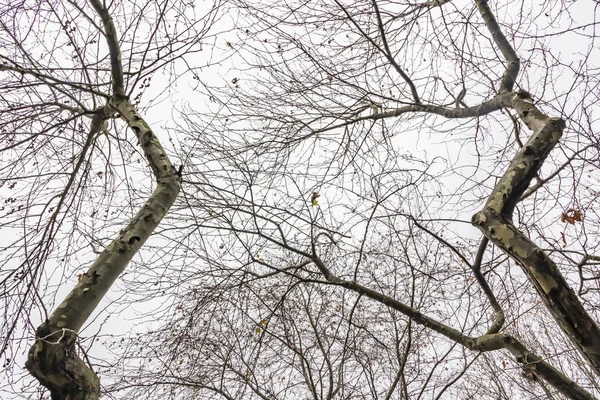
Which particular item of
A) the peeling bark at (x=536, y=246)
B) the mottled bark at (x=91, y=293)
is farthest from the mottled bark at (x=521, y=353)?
the mottled bark at (x=91, y=293)

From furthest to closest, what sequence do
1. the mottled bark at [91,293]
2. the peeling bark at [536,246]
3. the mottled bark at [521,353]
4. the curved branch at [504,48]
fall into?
the curved branch at [504,48]
the mottled bark at [521,353]
the peeling bark at [536,246]
the mottled bark at [91,293]

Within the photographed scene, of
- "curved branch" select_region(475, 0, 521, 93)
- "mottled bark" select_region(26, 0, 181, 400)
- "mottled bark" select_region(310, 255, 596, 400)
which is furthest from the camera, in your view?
"curved branch" select_region(475, 0, 521, 93)

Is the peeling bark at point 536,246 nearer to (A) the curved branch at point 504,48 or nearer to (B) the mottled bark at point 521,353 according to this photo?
(B) the mottled bark at point 521,353

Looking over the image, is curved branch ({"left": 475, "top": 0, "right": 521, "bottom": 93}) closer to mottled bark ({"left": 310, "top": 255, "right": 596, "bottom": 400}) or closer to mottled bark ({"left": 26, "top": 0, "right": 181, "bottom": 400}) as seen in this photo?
mottled bark ({"left": 310, "top": 255, "right": 596, "bottom": 400})

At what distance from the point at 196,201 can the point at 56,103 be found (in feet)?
3.84

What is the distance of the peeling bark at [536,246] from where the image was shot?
1798 mm

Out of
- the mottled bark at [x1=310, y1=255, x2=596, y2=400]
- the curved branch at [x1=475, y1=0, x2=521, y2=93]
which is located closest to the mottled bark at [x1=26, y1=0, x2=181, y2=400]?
the mottled bark at [x1=310, y1=255, x2=596, y2=400]

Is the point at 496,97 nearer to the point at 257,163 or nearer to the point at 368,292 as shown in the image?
the point at 368,292

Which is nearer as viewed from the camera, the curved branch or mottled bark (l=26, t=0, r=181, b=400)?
mottled bark (l=26, t=0, r=181, b=400)

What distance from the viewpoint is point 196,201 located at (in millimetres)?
3139

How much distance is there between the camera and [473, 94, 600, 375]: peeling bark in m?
1.80

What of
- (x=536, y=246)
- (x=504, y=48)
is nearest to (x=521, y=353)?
(x=536, y=246)

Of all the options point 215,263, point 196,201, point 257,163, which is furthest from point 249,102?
point 215,263

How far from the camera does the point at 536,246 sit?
1.92 m
